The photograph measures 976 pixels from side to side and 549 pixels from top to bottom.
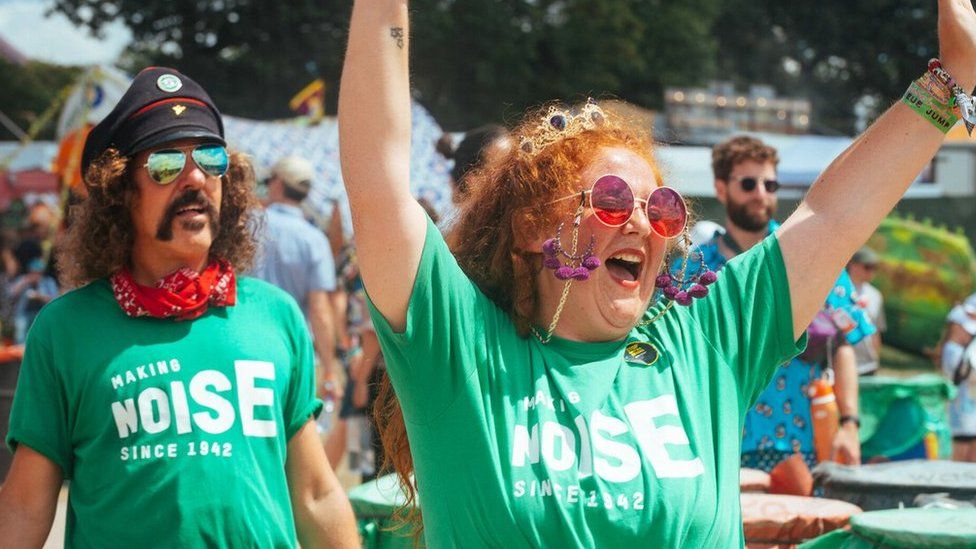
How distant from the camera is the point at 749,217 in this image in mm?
5297

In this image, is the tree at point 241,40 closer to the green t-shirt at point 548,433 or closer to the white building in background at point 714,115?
the white building in background at point 714,115

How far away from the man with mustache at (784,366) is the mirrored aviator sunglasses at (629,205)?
2869 mm

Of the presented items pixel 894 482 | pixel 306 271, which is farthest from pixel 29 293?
pixel 894 482

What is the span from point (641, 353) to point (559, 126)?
0.44 meters

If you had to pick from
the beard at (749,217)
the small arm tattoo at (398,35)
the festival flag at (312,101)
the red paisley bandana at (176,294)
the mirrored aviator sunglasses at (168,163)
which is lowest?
the red paisley bandana at (176,294)

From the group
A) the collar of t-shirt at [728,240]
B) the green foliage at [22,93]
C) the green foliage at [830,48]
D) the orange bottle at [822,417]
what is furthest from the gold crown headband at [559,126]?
the green foliage at [22,93]

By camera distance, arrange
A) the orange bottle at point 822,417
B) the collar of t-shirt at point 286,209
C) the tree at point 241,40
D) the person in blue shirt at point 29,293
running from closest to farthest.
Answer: the orange bottle at point 822,417, the collar of t-shirt at point 286,209, the person in blue shirt at point 29,293, the tree at point 241,40

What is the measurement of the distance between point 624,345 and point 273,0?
97.5 feet

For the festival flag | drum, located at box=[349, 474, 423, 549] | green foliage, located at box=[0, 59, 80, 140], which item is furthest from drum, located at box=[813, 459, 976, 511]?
green foliage, located at box=[0, 59, 80, 140]

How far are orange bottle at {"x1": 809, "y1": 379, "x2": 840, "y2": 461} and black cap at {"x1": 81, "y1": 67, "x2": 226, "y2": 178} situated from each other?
2.96m

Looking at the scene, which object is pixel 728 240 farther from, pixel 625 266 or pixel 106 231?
pixel 625 266

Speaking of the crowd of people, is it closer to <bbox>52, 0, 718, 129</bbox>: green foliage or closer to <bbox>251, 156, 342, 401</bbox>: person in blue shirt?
<bbox>251, 156, 342, 401</bbox>: person in blue shirt

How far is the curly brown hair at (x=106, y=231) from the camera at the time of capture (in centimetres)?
296

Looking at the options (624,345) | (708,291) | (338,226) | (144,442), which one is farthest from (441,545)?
(338,226)
